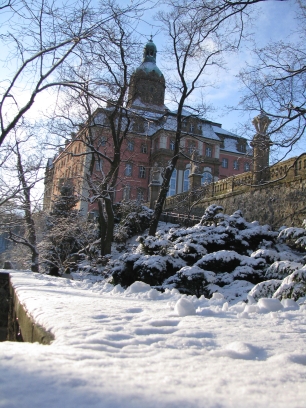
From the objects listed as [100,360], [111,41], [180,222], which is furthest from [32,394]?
[180,222]

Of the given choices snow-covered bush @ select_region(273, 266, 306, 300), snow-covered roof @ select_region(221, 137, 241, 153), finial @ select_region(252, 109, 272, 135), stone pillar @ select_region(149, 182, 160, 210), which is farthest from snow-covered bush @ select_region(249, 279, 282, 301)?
snow-covered roof @ select_region(221, 137, 241, 153)

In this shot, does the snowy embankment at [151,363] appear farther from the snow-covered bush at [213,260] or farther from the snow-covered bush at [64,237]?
the snow-covered bush at [64,237]

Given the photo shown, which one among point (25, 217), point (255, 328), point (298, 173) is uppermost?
point (298, 173)

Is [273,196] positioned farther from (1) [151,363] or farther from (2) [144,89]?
(1) [151,363]

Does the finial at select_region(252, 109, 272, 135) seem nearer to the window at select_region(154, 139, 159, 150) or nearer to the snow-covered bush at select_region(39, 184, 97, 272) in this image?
the snow-covered bush at select_region(39, 184, 97, 272)

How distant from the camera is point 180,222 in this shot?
19.5 meters

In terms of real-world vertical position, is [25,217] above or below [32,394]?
above

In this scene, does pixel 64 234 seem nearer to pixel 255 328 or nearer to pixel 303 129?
pixel 303 129

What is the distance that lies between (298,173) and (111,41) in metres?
9.25

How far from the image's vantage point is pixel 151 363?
73.2 inches

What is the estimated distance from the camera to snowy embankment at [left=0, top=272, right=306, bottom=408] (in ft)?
4.50

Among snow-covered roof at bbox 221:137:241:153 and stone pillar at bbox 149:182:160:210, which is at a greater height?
snow-covered roof at bbox 221:137:241:153

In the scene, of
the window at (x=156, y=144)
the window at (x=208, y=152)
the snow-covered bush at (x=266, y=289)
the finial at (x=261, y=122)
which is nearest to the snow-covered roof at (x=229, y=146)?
the window at (x=208, y=152)

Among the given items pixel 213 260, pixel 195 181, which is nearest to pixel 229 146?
pixel 195 181
